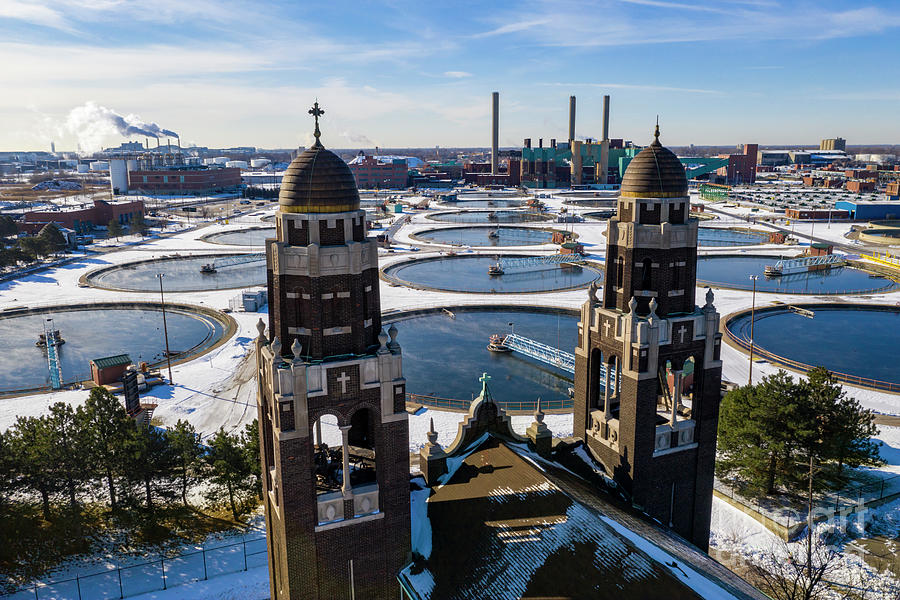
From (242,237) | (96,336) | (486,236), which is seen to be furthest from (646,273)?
(242,237)

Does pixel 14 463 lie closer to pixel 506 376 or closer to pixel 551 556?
pixel 551 556

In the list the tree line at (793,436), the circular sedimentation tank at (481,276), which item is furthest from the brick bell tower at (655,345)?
the circular sedimentation tank at (481,276)

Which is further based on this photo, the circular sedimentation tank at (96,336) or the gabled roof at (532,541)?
the circular sedimentation tank at (96,336)

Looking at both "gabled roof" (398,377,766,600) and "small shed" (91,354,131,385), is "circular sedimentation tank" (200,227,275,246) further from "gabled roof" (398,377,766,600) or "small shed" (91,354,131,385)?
"gabled roof" (398,377,766,600)

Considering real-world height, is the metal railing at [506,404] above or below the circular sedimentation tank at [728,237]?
below

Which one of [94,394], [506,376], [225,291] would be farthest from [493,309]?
[94,394]

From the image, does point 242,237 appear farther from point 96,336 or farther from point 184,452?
point 184,452

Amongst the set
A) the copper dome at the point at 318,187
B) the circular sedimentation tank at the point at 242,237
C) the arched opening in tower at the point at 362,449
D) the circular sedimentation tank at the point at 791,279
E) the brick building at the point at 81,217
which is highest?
the copper dome at the point at 318,187

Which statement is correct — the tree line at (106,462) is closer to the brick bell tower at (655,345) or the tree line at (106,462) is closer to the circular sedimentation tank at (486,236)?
the brick bell tower at (655,345)
